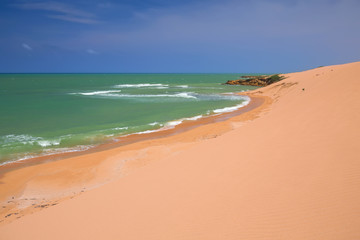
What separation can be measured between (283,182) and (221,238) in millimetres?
1856

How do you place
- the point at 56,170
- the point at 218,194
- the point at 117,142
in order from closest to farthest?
the point at 218,194 < the point at 56,170 < the point at 117,142

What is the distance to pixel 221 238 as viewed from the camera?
3.16m

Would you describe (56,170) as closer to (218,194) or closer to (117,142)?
(117,142)

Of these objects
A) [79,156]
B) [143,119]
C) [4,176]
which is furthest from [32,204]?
[143,119]

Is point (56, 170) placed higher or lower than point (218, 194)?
lower

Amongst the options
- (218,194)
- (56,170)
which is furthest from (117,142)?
(218,194)

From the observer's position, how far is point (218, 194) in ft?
14.2

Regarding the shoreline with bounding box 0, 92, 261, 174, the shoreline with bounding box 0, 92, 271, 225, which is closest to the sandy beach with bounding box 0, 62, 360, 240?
the shoreline with bounding box 0, 92, 271, 225

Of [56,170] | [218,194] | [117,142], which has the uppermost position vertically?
[218,194]

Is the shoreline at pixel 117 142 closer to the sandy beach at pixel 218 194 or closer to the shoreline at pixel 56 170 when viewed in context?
the shoreline at pixel 56 170

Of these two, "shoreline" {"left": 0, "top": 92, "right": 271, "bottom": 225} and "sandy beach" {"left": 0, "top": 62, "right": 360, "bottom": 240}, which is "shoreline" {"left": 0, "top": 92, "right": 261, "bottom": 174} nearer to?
"shoreline" {"left": 0, "top": 92, "right": 271, "bottom": 225}

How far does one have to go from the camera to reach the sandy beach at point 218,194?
3.34 metres

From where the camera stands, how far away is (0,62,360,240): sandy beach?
3.34m

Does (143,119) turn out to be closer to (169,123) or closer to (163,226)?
(169,123)
